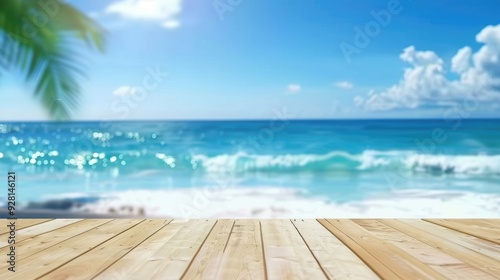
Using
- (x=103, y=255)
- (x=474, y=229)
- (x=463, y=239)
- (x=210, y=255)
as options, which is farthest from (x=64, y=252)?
(x=474, y=229)

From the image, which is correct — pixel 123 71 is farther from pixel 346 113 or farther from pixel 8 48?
pixel 8 48

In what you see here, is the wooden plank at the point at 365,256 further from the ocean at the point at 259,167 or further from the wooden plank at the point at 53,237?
the ocean at the point at 259,167

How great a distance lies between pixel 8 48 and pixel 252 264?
1.68 m

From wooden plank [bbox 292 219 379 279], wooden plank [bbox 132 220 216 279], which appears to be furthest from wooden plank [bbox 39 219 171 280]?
wooden plank [bbox 292 219 379 279]

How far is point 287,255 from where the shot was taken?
68.6 inches

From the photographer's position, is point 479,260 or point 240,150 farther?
point 240,150

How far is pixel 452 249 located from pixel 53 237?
61.0 inches

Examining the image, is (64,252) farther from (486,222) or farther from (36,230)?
(486,222)

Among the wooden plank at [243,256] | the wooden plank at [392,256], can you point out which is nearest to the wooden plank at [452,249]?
the wooden plank at [392,256]

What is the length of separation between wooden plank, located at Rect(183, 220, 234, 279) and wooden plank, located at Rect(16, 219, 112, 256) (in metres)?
0.58

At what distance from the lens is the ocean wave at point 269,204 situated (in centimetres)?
645

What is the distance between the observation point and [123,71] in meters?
14.1

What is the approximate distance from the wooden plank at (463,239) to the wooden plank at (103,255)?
1.21m

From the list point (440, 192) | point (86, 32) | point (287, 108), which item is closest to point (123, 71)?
point (287, 108)
